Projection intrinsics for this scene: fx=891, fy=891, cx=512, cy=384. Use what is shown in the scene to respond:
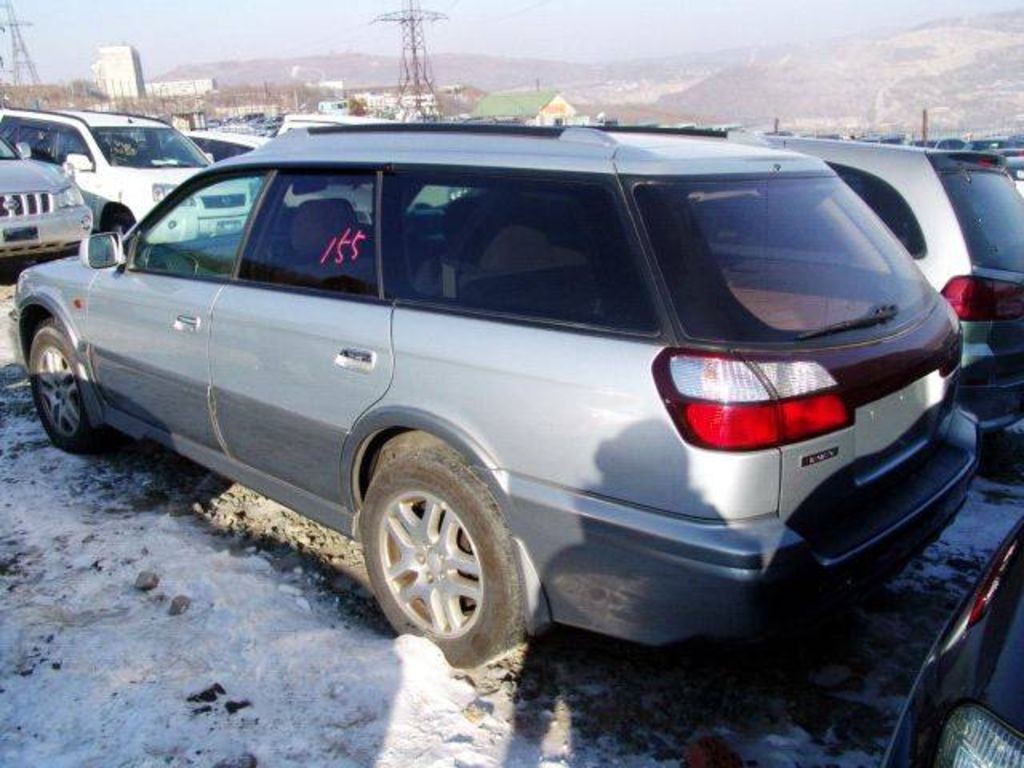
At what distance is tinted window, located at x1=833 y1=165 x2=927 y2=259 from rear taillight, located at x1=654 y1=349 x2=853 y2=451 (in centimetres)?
238

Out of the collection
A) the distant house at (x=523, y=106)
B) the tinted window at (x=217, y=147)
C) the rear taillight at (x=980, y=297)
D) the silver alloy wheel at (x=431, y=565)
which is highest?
the distant house at (x=523, y=106)

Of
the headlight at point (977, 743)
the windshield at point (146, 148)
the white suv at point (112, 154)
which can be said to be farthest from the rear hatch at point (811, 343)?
the windshield at point (146, 148)

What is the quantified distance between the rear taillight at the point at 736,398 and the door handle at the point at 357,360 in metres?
1.10

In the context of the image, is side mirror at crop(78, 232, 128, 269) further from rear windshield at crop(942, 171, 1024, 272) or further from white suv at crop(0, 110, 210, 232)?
white suv at crop(0, 110, 210, 232)

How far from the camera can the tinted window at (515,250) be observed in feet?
8.58

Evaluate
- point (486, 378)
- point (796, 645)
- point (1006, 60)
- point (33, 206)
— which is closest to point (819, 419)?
point (486, 378)

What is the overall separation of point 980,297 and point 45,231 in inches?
360

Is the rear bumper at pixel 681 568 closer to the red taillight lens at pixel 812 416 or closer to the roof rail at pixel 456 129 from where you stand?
the red taillight lens at pixel 812 416

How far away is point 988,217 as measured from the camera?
4570 millimetres

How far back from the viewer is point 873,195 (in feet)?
15.3

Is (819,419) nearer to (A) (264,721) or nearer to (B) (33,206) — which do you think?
(A) (264,721)

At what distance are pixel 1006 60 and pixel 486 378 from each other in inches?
6029

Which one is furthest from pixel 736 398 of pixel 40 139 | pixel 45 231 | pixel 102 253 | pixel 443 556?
pixel 40 139

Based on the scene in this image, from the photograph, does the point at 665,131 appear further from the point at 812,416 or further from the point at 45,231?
the point at 45,231
